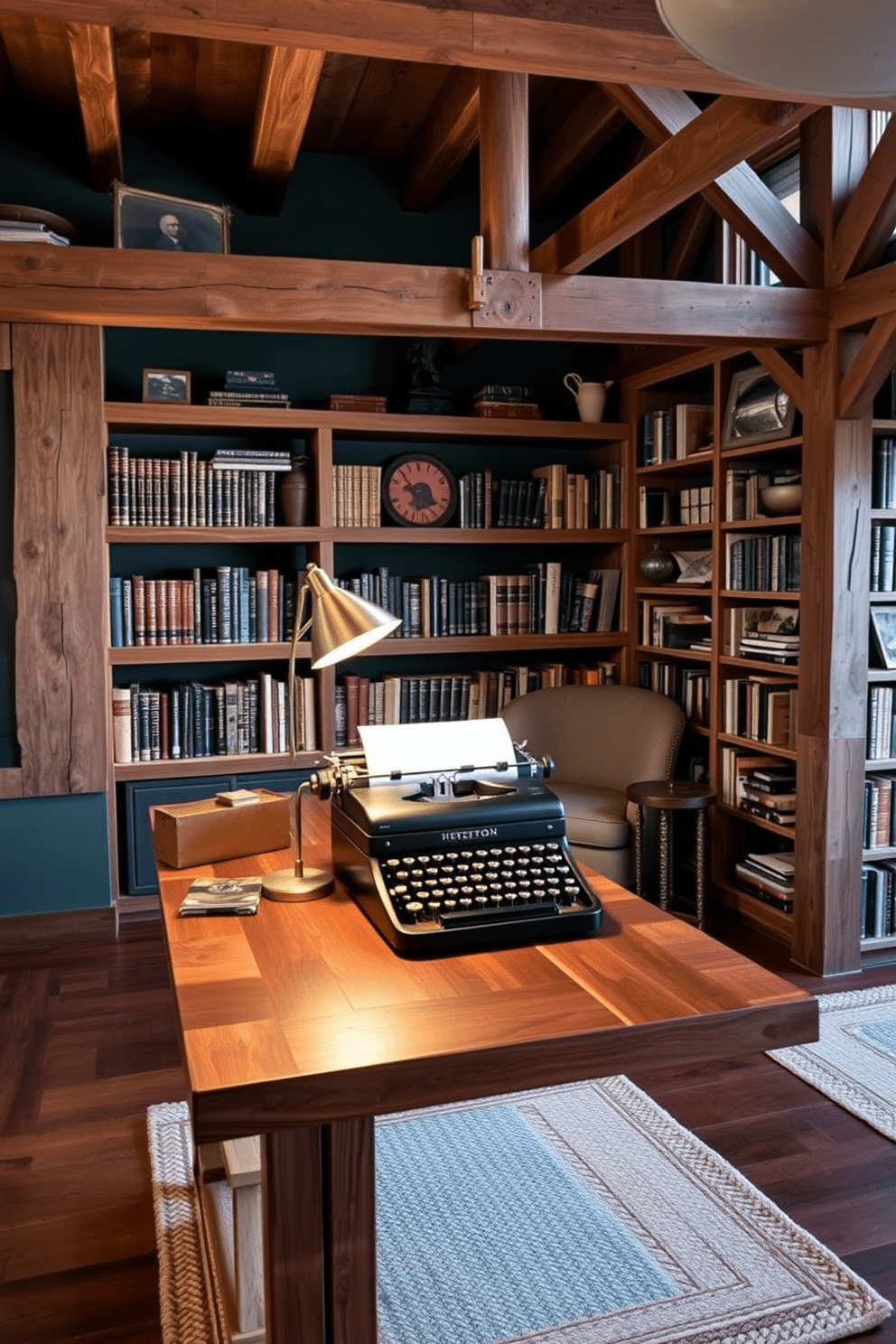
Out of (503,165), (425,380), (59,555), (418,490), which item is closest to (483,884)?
(503,165)

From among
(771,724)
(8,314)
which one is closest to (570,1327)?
(771,724)

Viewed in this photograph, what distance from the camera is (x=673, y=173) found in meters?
2.85

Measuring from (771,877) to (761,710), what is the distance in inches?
23.3

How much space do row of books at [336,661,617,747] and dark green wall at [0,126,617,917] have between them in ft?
3.47

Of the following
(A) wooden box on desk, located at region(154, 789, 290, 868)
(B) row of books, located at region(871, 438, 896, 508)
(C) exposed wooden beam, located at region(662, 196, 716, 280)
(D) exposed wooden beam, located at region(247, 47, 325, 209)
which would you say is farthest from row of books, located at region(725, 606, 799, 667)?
(D) exposed wooden beam, located at region(247, 47, 325, 209)

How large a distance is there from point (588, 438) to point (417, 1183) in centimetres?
319

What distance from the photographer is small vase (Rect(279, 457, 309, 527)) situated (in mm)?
4406

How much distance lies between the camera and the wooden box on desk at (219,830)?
7.22ft

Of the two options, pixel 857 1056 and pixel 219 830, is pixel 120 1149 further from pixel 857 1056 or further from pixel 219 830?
pixel 857 1056

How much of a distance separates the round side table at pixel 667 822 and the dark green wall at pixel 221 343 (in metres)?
1.82

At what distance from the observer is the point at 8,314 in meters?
3.23

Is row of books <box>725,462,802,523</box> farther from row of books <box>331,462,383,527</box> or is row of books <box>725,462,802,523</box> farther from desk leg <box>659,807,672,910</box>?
row of books <box>331,462,383,527</box>

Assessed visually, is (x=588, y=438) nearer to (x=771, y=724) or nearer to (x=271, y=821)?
(x=771, y=724)

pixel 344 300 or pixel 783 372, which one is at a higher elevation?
pixel 344 300
